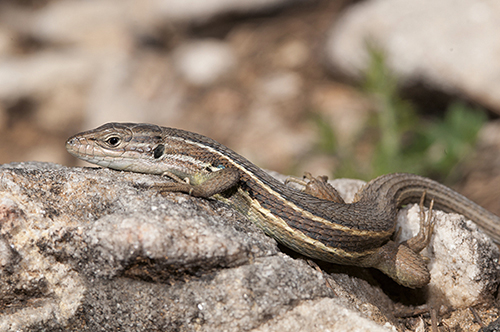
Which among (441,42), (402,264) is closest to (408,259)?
(402,264)

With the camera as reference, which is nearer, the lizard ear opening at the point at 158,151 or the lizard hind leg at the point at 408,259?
the lizard hind leg at the point at 408,259

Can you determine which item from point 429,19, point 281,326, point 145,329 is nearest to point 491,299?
point 281,326

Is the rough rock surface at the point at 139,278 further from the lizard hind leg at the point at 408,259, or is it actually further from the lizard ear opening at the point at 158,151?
the lizard hind leg at the point at 408,259

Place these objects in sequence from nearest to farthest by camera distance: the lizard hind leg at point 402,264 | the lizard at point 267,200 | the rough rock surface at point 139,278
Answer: the rough rock surface at point 139,278
the lizard at point 267,200
the lizard hind leg at point 402,264

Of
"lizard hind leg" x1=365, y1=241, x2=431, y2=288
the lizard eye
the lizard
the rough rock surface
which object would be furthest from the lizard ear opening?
"lizard hind leg" x1=365, y1=241, x2=431, y2=288

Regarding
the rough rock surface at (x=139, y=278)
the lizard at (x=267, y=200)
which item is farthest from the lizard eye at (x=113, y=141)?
the rough rock surface at (x=139, y=278)

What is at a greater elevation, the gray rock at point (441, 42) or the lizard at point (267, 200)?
the gray rock at point (441, 42)

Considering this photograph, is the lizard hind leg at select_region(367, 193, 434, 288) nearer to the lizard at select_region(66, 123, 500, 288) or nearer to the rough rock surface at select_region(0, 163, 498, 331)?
the lizard at select_region(66, 123, 500, 288)
